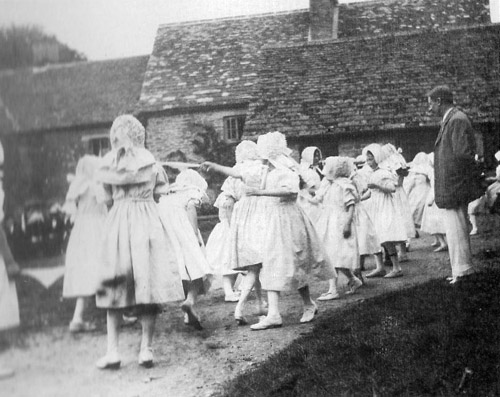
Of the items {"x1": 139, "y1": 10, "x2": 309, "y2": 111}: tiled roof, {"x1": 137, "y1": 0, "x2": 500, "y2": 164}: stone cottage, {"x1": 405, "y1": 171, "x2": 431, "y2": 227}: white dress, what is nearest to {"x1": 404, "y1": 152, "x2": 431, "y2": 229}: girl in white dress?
{"x1": 405, "y1": 171, "x2": 431, "y2": 227}: white dress

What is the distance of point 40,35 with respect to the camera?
358 cm

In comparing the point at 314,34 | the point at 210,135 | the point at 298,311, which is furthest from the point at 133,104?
the point at 298,311

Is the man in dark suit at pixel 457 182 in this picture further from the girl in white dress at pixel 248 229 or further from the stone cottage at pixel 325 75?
the stone cottage at pixel 325 75

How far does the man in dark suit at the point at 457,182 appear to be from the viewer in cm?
568

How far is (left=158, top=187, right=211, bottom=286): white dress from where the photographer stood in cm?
573

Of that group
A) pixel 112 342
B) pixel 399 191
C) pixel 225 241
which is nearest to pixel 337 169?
pixel 225 241

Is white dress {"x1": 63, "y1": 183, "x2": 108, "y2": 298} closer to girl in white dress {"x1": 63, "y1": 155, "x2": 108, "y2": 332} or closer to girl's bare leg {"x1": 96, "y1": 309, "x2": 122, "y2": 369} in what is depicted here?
girl in white dress {"x1": 63, "y1": 155, "x2": 108, "y2": 332}

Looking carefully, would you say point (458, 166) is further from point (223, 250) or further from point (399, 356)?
point (223, 250)

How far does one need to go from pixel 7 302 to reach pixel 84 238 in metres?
1.01

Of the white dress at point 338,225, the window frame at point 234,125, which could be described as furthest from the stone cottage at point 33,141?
the window frame at point 234,125

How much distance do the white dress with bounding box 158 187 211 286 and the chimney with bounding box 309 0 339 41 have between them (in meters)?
16.0

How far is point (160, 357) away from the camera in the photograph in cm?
436

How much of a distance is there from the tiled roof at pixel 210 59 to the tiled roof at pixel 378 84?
150 centimetres

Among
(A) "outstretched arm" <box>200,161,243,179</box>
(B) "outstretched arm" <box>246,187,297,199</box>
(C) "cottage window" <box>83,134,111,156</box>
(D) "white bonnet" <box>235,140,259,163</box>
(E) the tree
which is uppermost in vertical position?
(E) the tree
